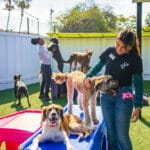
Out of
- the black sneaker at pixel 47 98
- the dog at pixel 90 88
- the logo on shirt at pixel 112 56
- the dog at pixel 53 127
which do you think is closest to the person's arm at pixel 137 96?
the dog at pixel 90 88

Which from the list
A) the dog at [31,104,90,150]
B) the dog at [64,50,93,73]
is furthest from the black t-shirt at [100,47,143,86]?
the dog at [64,50,93,73]

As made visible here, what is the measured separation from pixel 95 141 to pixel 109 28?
42.0m

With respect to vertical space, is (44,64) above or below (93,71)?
below

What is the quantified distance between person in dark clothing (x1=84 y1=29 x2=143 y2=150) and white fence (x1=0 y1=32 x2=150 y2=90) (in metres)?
11.5

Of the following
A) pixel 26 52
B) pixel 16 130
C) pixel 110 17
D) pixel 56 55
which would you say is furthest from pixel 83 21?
pixel 16 130

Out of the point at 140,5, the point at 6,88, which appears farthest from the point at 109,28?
the point at 140,5

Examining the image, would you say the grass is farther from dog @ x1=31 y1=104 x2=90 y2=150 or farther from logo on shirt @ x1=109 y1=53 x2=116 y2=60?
logo on shirt @ x1=109 y1=53 x2=116 y2=60

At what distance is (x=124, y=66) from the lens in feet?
16.8

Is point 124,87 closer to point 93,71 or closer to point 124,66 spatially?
point 124,66

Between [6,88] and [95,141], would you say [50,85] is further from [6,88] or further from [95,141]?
Answer: [95,141]

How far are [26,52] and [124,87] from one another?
14.6 metres

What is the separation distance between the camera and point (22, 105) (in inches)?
468

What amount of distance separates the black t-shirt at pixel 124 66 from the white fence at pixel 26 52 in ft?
38.1

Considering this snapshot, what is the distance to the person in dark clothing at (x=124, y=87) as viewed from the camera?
16.7 ft
